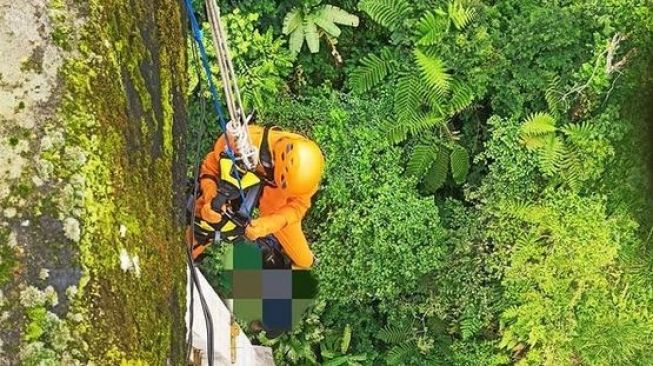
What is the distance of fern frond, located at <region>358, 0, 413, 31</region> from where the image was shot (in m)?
6.06

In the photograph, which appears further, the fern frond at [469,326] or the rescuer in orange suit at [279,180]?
the fern frond at [469,326]

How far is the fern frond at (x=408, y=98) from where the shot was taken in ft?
20.1

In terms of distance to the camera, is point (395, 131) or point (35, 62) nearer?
point (35, 62)

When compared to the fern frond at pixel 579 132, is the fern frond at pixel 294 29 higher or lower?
higher

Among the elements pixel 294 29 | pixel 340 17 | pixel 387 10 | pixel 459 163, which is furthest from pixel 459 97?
pixel 294 29

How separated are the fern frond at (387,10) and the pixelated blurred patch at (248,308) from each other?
2514 millimetres

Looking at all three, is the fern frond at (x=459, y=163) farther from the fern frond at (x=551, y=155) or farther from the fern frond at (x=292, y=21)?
the fern frond at (x=292, y=21)

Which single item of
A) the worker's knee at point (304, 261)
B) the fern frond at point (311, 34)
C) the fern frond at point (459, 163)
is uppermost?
the fern frond at point (311, 34)

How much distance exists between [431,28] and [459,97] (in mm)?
602


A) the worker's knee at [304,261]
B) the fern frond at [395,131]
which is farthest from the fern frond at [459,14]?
the worker's knee at [304,261]

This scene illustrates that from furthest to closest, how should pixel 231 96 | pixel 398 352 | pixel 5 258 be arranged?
pixel 398 352, pixel 231 96, pixel 5 258

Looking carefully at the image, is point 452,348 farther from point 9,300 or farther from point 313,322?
point 9,300

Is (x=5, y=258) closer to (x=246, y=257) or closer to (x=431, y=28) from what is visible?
(x=246, y=257)

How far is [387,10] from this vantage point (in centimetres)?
612
